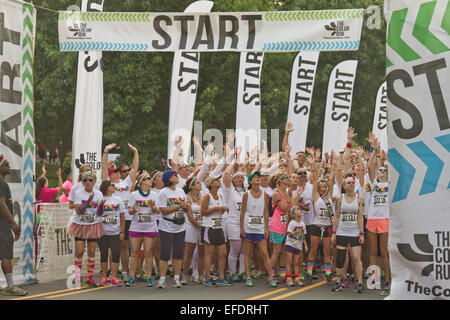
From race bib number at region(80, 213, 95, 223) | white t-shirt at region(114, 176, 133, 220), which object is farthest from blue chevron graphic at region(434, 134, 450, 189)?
white t-shirt at region(114, 176, 133, 220)

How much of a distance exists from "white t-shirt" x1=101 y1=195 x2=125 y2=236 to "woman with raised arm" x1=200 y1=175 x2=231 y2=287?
1.54 m

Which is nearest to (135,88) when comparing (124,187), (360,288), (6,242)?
(124,187)

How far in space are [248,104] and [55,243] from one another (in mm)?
8136

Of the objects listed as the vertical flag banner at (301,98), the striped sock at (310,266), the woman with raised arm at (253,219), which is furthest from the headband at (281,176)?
the vertical flag banner at (301,98)

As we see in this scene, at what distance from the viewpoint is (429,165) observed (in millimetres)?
6527

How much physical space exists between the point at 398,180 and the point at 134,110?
77.1ft

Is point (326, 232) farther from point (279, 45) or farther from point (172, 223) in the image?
point (279, 45)

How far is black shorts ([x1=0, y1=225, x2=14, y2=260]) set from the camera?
11945mm

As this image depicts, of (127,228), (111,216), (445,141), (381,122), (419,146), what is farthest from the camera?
(381,122)

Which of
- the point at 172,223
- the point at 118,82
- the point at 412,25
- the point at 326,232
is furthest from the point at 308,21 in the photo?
the point at 118,82

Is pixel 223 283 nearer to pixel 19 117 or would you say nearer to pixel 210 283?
pixel 210 283

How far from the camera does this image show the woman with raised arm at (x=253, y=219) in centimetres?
1320

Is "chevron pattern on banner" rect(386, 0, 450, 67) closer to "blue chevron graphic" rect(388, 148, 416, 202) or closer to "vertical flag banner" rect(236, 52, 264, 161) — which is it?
"blue chevron graphic" rect(388, 148, 416, 202)

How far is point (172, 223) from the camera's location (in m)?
12.8
